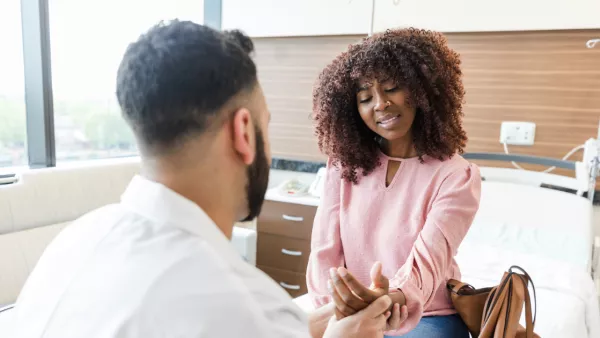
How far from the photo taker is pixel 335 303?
109 centimetres

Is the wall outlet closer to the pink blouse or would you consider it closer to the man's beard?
the pink blouse

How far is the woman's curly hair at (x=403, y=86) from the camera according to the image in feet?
4.05

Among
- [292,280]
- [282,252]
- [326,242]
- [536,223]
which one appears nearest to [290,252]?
[282,252]

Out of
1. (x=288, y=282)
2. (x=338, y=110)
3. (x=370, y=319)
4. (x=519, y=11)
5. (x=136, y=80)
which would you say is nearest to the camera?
(x=136, y=80)

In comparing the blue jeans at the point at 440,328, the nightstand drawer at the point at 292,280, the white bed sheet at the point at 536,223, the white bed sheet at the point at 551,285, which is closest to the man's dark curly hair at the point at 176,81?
the blue jeans at the point at 440,328

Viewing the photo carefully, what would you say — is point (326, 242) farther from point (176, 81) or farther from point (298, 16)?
point (298, 16)

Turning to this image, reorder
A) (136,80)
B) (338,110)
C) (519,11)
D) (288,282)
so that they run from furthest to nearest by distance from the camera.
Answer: (288,282) → (519,11) → (338,110) → (136,80)

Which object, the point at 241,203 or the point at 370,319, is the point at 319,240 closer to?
the point at 370,319

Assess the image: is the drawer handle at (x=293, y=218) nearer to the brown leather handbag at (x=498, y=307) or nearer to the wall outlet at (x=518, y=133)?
the wall outlet at (x=518, y=133)

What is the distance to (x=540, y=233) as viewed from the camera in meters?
2.21

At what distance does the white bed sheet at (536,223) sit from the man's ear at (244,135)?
6.12 feet

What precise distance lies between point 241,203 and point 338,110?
2.24 feet

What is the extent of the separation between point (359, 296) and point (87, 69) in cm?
243

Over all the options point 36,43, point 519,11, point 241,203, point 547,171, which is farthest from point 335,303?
point 36,43
